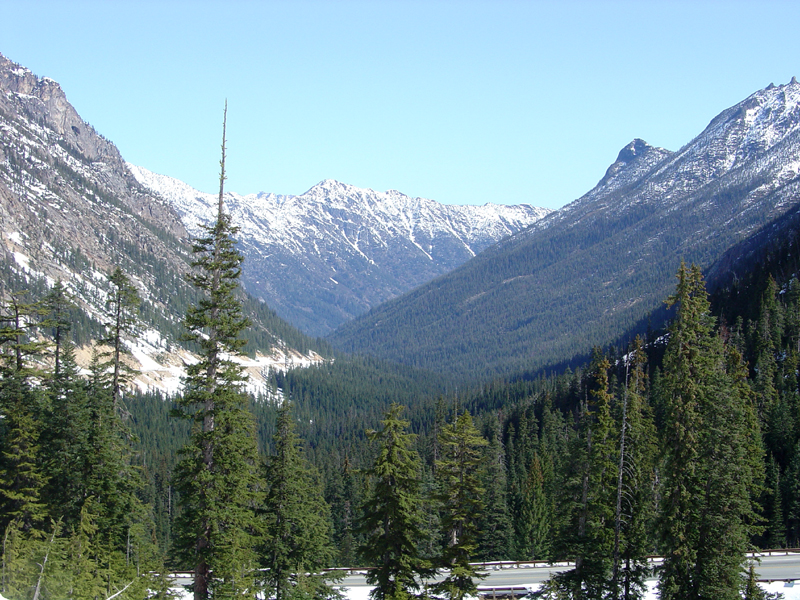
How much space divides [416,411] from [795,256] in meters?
104

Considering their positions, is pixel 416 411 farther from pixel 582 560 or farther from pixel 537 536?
pixel 582 560

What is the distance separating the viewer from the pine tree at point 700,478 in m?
28.5

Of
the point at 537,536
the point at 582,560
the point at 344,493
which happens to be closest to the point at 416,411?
the point at 344,493

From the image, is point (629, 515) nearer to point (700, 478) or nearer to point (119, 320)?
point (700, 478)

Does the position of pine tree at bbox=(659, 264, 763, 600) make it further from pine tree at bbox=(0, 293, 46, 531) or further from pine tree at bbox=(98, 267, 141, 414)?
pine tree at bbox=(0, 293, 46, 531)

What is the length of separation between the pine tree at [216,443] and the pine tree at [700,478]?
18.9 m

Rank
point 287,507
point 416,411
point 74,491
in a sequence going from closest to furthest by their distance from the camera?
point 74,491, point 287,507, point 416,411

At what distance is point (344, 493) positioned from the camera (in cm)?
8925

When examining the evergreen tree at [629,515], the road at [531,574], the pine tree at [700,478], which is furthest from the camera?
the road at [531,574]

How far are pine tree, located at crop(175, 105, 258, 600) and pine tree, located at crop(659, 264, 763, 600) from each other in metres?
18.9

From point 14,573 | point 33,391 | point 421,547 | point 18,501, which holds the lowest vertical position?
point 421,547

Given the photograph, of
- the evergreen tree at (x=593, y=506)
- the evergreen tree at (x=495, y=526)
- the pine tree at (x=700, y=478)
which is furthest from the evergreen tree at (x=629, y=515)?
the evergreen tree at (x=495, y=526)

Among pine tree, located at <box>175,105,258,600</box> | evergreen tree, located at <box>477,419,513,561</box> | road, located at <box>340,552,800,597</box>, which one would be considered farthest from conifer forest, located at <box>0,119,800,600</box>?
evergreen tree, located at <box>477,419,513,561</box>

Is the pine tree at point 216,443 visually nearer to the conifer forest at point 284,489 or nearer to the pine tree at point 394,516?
the conifer forest at point 284,489
